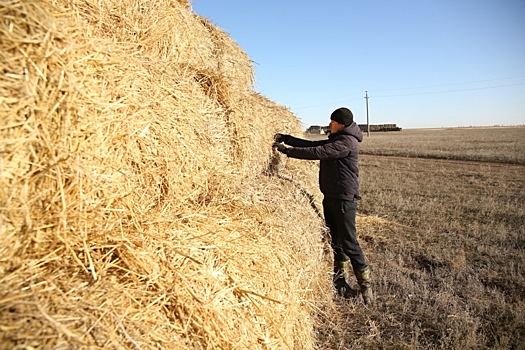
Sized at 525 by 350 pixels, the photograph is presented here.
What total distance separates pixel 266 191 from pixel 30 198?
2.62 m

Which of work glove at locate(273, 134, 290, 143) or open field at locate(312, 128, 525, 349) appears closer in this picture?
open field at locate(312, 128, 525, 349)

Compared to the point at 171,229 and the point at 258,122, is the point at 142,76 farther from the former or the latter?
the point at 258,122

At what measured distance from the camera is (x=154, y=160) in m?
2.78

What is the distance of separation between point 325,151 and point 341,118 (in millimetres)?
533

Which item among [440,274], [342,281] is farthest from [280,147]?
[440,274]

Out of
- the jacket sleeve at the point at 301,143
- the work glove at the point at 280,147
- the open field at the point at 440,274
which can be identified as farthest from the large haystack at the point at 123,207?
the jacket sleeve at the point at 301,143

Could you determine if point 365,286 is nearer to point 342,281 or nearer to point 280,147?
point 342,281

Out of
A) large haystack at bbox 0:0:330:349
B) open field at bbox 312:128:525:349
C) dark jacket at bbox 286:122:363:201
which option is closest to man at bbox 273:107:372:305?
dark jacket at bbox 286:122:363:201

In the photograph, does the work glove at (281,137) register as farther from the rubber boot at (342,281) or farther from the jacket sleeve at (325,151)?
the rubber boot at (342,281)

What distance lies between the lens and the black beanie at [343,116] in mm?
4621

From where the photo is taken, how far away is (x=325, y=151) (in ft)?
14.6

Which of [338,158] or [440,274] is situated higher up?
[338,158]

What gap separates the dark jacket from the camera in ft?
14.6

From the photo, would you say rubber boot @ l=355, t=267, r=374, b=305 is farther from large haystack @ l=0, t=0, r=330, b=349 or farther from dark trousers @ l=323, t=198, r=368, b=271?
large haystack @ l=0, t=0, r=330, b=349
